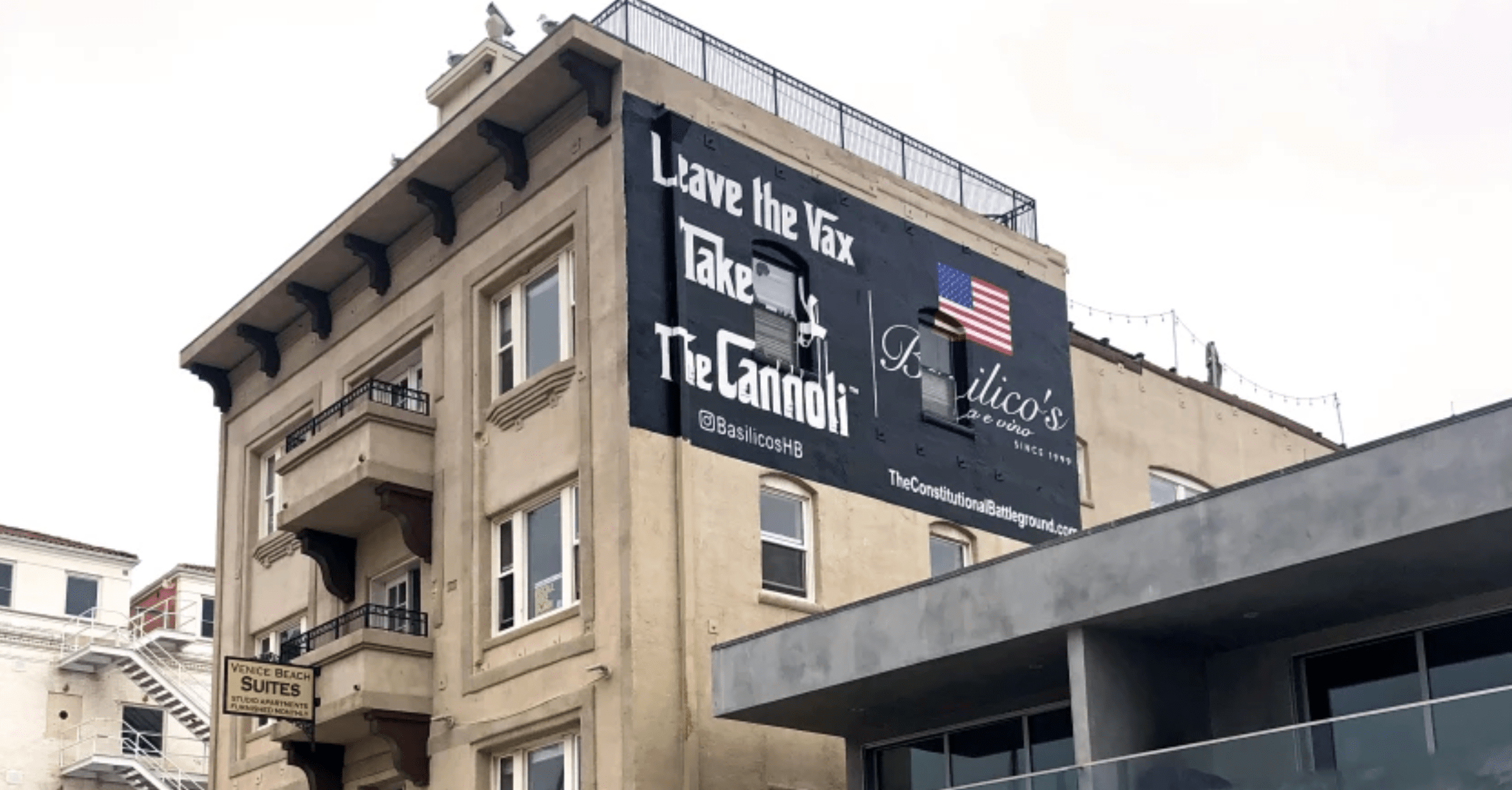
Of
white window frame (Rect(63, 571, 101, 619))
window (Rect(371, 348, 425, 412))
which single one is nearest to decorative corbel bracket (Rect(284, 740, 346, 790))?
window (Rect(371, 348, 425, 412))

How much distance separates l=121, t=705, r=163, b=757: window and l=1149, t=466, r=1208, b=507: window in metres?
40.8

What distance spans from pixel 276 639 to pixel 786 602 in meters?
11.5

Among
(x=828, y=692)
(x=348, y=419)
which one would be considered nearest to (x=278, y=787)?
(x=348, y=419)

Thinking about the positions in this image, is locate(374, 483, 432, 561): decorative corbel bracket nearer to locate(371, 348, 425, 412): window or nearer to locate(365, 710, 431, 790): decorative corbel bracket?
locate(371, 348, 425, 412): window

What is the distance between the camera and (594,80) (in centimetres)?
2712

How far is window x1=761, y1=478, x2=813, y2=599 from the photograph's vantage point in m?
27.2

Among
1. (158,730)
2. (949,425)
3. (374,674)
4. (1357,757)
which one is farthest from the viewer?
(158,730)

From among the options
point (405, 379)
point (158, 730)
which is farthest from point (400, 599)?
point (158, 730)

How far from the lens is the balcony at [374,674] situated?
28.2 metres

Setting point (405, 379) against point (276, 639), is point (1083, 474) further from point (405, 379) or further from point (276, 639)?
point (276, 639)

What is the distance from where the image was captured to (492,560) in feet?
92.4

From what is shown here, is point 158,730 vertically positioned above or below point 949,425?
above

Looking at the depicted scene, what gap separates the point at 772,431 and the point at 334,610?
352 inches

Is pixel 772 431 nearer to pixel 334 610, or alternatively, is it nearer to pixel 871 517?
pixel 871 517
